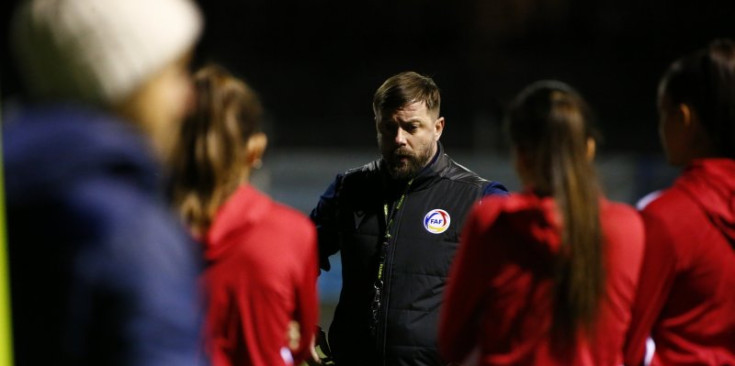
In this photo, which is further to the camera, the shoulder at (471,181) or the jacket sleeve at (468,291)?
the shoulder at (471,181)

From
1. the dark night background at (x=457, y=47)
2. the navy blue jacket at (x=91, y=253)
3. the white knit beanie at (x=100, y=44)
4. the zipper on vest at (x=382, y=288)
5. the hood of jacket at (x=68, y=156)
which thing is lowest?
the zipper on vest at (x=382, y=288)

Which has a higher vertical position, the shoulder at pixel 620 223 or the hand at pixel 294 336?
the shoulder at pixel 620 223

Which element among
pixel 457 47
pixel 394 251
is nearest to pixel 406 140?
pixel 394 251

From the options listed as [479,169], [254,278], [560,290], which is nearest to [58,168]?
[254,278]

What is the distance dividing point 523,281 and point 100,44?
1215 mm

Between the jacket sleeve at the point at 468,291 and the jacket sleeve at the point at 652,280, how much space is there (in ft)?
1.29

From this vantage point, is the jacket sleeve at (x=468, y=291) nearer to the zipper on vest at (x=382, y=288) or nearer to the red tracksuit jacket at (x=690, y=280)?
the red tracksuit jacket at (x=690, y=280)

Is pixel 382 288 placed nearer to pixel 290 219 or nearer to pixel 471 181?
pixel 471 181

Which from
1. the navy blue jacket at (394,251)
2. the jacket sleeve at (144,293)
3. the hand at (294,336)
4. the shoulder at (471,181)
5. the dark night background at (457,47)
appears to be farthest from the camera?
the dark night background at (457,47)

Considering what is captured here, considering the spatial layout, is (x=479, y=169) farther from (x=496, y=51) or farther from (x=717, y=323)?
(x=717, y=323)

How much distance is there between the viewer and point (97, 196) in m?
1.24

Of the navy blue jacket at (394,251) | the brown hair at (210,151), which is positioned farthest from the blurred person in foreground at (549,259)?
the navy blue jacket at (394,251)

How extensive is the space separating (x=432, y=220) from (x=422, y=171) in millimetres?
185

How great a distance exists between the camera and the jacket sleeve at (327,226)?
3.40m
